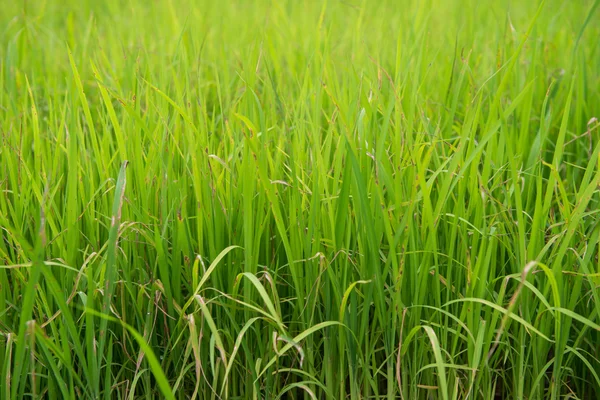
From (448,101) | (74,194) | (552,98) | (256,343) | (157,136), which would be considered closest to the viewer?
(74,194)

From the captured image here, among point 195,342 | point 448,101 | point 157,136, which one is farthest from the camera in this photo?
point 448,101

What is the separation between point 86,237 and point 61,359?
264 millimetres

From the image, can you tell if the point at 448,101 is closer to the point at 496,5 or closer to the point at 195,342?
the point at 195,342

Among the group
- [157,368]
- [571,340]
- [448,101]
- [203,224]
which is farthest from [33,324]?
[448,101]

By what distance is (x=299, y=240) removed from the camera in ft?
3.82

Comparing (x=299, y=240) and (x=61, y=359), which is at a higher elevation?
(x=299, y=240)

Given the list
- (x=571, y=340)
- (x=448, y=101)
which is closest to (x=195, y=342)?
(x=571, y=340)

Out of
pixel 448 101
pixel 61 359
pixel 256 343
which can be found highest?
pixel 448 101

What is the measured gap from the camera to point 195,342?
989 millimetres

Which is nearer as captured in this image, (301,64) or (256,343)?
(256,343)

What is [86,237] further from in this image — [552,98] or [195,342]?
[552,98]

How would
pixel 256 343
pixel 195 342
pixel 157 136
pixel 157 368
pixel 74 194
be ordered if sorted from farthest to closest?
1. pixel 157 136
2. pixel 256 343
3. pixel 74 194
4. pixel 195 342
5. pixel 157 368

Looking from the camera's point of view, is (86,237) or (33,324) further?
(86,237)

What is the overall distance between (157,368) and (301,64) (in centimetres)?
147
